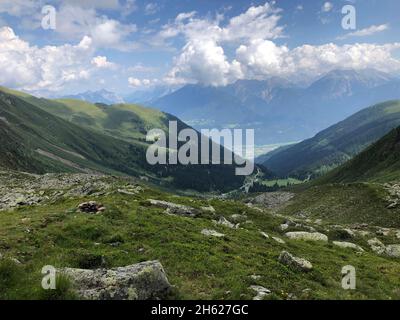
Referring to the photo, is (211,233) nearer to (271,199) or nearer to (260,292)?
(260,292)

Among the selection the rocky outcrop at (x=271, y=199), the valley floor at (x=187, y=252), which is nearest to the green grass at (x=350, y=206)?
the valley floor at (x=187, y=252)

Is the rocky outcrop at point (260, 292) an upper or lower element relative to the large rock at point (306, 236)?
upper

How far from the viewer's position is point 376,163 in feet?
472

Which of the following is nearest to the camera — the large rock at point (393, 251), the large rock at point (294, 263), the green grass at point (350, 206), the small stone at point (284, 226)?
the large rock at point (294, 263)

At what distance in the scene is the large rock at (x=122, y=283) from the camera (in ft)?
58.9

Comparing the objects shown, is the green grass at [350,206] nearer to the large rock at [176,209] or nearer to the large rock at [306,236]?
the large rock at [306,236]

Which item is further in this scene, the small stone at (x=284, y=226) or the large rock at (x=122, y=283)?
the small stone at (x=284, y=226)

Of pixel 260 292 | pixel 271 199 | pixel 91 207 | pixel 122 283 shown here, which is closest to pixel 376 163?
pixel 271 199

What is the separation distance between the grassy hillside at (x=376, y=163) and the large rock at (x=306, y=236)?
81.0 m

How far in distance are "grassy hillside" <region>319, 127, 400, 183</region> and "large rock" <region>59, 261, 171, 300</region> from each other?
113 m

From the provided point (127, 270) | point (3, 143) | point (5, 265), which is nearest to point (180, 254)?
point (127, 270)
